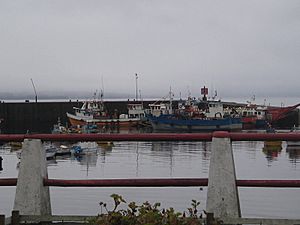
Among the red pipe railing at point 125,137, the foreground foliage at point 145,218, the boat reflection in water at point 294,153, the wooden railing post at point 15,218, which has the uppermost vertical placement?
the red pipe railing at point 125,137

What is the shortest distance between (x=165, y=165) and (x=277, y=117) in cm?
5450

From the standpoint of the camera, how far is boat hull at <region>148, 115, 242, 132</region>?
228ft

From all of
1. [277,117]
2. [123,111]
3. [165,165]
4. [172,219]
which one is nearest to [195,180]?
[172,219]

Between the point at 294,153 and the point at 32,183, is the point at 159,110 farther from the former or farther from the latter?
the point at 32,183

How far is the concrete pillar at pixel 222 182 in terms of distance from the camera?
4922 millimetres

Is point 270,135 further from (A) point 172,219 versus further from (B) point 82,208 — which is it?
(B) point 82,208

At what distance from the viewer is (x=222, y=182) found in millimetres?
4965

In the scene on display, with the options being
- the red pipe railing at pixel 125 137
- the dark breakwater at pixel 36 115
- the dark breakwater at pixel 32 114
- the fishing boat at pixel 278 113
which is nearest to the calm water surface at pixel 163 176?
the red pipe railing at pixel 125 137

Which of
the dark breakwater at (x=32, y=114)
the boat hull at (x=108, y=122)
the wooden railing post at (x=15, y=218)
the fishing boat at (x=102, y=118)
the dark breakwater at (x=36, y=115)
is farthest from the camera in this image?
the dark breakwater at (x=36, y=115)

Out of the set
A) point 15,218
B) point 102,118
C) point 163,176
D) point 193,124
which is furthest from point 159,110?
point 15,218

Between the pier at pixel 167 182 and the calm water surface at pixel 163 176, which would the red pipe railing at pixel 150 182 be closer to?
the pier at pixel 167 182

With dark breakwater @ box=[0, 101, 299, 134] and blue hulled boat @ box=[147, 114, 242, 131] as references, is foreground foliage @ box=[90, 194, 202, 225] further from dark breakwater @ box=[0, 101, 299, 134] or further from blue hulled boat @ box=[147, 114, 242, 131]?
dark breakwater @ box=[0, 101, 299, 134]

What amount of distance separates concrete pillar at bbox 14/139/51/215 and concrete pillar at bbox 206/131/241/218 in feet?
5.44

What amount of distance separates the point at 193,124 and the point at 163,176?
45.1 m
